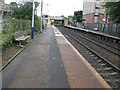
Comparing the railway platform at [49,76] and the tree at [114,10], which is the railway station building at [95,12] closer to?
the tree at [114,10]

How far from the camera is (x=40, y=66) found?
12539 mm

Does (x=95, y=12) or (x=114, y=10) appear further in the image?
(x=95, y=12)

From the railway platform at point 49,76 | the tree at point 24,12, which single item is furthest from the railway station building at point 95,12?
the railway platform at point 49,76

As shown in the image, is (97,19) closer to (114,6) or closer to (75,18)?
(75,18)

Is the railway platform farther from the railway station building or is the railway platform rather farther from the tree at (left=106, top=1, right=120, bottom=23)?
the railway station building

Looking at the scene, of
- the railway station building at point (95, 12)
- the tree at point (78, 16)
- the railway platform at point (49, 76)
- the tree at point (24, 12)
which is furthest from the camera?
the tree at point (78, 16)

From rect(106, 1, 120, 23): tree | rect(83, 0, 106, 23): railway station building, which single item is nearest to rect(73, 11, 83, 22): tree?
rect(83, 0, 106, 23): railway station building

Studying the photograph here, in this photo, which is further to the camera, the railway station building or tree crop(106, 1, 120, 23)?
the railway station building

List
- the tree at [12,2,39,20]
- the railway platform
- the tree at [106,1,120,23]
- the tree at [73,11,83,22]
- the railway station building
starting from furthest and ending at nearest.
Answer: the tree at [73,11,83,22] < the railway station building < the tree at [12,2,39,20] < the tree at [106,1,120,23] < the railway platform

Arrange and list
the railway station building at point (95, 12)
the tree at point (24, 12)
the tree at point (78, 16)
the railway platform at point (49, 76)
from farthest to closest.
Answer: the tree at point (78, 16), the railway station building at point (95, 12), the tree at point (24, 12), the railway platform at point (49, 76)

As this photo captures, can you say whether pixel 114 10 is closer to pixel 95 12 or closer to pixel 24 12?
pixel 24 12

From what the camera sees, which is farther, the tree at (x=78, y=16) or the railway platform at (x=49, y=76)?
the tree at (x=78, y=16)

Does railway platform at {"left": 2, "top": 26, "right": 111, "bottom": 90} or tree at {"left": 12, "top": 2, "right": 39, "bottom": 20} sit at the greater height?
tree at {"left": 12, "top": 2, "right": 39, "bottom": 20}

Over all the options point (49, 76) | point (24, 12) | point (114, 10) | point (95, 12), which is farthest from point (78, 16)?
point (49, 76)
